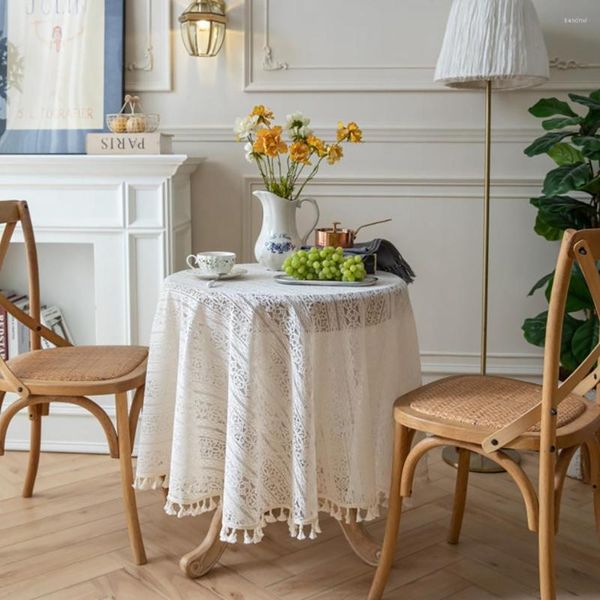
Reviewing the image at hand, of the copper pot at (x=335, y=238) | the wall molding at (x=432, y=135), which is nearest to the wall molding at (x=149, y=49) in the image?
the wall molding at (x=432, y=135)

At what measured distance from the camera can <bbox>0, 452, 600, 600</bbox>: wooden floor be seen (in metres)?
2.23

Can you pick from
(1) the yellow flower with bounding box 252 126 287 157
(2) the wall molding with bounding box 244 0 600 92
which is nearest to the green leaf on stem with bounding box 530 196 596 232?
(2) the wall molding with bounding box 244 0 600 92

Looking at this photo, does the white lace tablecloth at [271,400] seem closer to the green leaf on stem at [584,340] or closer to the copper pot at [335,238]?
the copper pot at [335,238]

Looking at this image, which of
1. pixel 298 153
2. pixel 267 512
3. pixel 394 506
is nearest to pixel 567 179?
pixel 298 153

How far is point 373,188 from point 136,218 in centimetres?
93

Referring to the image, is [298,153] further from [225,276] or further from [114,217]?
[114,217]

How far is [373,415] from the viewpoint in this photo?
2.25 m

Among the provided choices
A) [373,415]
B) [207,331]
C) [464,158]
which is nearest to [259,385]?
[207,331]

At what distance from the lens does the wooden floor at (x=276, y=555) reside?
223 centimetres

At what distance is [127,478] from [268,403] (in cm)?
51

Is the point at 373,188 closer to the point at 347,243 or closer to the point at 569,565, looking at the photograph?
the point at 347,243

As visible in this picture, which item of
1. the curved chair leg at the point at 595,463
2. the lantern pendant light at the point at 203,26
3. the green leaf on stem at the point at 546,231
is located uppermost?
the lantern pendant light at the point at 203,26

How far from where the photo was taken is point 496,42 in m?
2.88

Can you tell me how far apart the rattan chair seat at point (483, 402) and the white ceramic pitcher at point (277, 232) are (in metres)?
0.60
